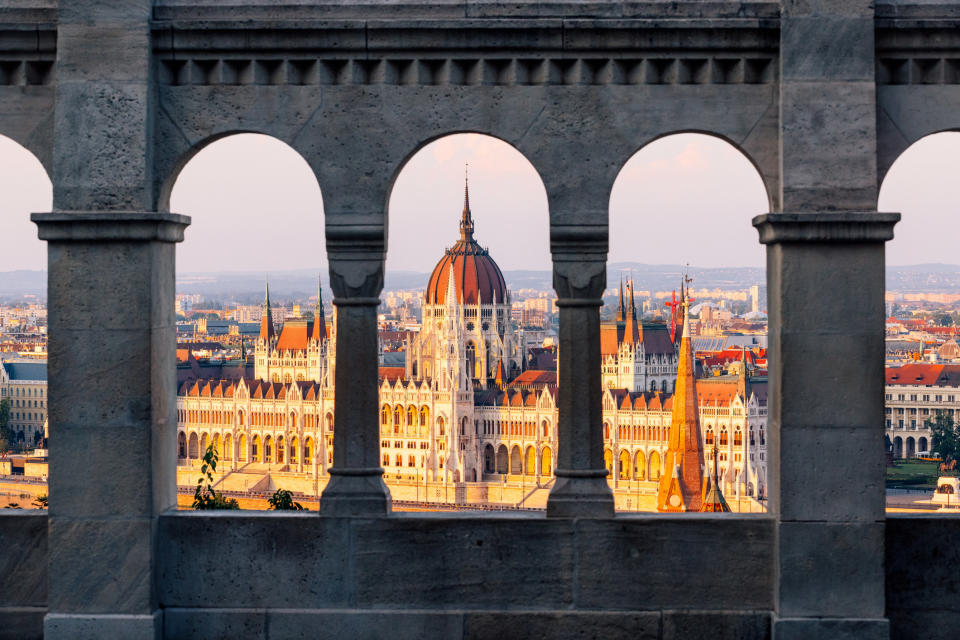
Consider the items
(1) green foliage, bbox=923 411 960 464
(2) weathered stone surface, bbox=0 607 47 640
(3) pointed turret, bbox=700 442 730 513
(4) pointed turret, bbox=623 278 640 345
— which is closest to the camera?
(2) weathered stone surface, bbox=0 607 47 640

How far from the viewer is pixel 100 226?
638 centimetres

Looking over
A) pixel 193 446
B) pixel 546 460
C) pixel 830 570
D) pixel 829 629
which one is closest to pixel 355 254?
pixel 830 570

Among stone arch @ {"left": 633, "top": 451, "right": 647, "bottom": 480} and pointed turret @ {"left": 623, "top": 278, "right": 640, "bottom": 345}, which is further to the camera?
pointed turret @ {"left": 623, "top": 278, "right": 640, "bottom": 345}

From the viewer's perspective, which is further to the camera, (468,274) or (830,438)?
(468,274)

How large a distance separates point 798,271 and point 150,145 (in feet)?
9.05

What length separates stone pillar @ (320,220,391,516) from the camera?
21.1 feet

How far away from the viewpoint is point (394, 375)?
119 m

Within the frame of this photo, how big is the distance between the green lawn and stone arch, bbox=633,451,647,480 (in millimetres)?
15437

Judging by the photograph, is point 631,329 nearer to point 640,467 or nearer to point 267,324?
point 640,467

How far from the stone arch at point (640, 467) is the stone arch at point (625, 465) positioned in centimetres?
42

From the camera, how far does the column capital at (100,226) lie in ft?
20.8

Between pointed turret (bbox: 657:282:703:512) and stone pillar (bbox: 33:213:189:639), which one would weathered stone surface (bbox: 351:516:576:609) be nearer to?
stone pillar (bbox: 33:213:189:639)

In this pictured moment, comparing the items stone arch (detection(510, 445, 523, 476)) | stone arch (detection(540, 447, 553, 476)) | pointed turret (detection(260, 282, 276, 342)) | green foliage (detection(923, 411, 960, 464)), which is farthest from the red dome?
green foliage (detection(923, 411, 960, 464))

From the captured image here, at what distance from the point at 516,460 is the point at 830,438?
102 meters
